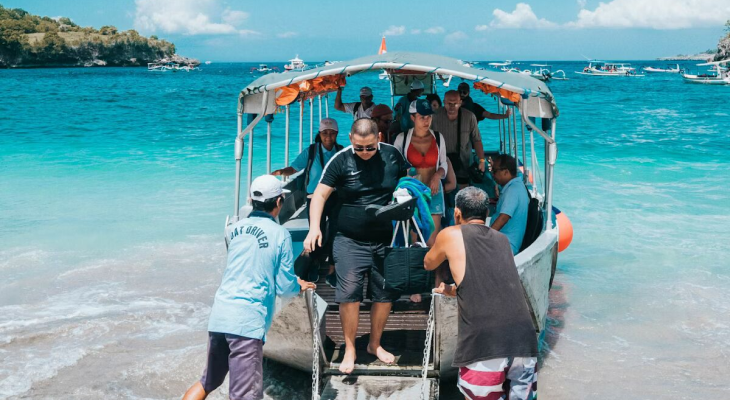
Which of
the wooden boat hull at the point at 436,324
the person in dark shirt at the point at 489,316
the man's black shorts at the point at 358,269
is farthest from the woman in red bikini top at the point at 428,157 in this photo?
the person in dark shirt at the point at 489,316

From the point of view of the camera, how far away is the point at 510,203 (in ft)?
17.0

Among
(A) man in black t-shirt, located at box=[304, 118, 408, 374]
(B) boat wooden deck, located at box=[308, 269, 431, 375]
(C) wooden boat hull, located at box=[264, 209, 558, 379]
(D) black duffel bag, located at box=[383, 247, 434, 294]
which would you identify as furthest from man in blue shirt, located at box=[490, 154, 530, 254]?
(A) man in black t-shirt, located at box=[304, 118, 408, 374]

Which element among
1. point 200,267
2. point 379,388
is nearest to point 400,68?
point 379,388

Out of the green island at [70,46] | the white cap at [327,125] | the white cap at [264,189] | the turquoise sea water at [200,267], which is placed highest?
the green island at [70,46]

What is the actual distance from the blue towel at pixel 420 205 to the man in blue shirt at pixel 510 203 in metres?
0.55

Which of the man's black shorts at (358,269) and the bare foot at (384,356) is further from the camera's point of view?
the bare foot at (384,356)

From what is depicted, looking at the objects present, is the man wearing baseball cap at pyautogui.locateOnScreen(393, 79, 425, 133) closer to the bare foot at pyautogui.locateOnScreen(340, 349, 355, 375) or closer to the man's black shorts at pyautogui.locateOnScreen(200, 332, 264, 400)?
the bare foot at pyautogui.locateOnScreen(340, 349, 355, 375)

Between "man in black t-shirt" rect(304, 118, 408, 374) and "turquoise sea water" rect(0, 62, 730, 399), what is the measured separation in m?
1.35

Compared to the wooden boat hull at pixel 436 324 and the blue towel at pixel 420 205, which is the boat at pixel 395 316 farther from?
the blue towel at pixel 420 205

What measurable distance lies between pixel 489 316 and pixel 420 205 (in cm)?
160

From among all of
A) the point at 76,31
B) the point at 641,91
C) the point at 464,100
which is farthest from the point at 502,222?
the point at 76,31

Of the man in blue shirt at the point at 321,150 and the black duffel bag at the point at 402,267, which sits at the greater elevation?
the man in blue shirt at the point at 321,150

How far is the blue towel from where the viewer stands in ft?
15.3

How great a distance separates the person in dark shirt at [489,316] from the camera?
11.0 ft
